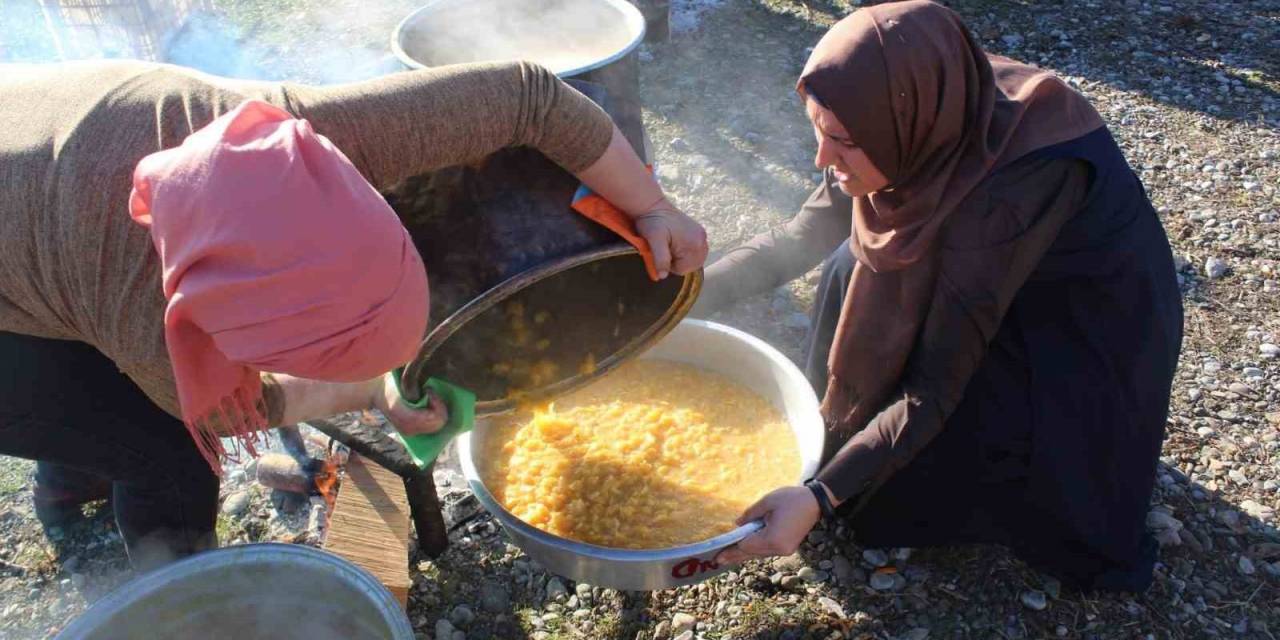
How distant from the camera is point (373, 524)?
2.63m

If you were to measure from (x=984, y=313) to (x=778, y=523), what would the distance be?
0.73 m

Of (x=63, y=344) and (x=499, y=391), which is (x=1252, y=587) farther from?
(x=63, y=344)

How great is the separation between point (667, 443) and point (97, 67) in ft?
5.90

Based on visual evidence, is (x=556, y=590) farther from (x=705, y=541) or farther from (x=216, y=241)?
(x=216, y=241)

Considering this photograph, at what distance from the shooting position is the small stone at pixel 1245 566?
2791 millimetres

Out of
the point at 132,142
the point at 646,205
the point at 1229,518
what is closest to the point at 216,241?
the point at 132,142

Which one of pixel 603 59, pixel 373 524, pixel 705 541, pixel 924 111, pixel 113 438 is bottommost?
pixel 373 524

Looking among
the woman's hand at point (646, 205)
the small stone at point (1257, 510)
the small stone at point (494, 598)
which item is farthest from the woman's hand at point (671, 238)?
the small stone at point (1257, 510)

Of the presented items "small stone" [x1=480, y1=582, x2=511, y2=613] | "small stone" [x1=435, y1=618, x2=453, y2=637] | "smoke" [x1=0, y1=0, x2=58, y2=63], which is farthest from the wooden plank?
"smoke" [x1=0, y1=0, x2=58, y2=63]

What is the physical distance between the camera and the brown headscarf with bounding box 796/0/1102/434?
83.7 inches

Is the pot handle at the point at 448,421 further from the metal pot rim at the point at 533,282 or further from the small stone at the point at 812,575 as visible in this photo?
the small stone at the point at 812,575

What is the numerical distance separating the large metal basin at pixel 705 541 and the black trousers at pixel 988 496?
0.35 m

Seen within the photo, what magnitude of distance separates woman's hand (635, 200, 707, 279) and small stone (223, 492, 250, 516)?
1.89 meters

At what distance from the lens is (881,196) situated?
240cm
